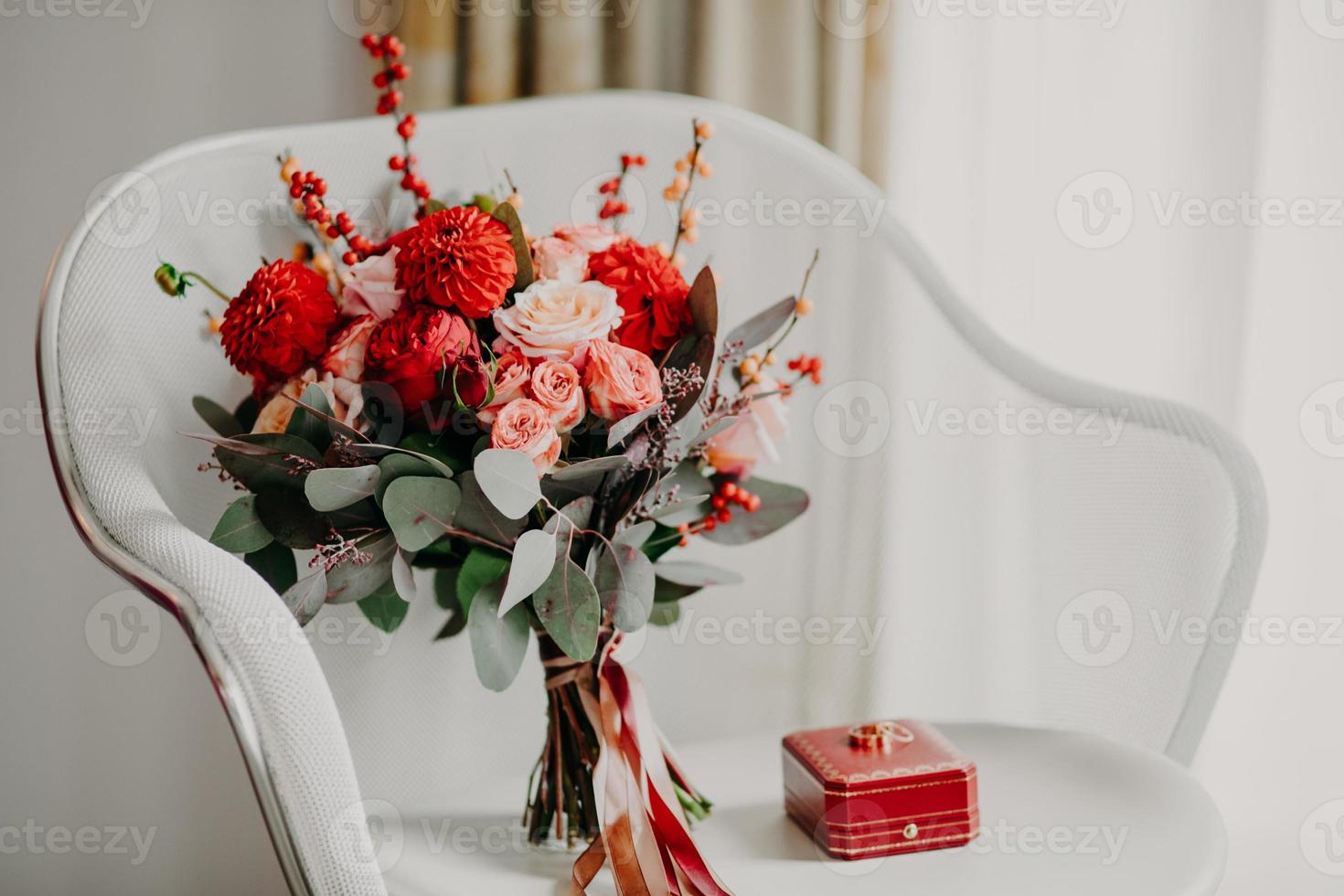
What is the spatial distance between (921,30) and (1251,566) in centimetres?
74

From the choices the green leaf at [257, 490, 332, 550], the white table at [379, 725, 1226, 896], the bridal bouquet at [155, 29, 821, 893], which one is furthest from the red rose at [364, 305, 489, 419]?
the white table at [379, 725, 1226, 896]

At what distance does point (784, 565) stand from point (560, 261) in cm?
51

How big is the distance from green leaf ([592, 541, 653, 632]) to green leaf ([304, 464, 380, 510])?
171 millimetres

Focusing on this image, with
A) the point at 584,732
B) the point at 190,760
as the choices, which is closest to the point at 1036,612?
the point at 584,732

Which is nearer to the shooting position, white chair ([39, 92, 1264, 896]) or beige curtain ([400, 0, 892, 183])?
white chair ([39, 92, 1264, 896])

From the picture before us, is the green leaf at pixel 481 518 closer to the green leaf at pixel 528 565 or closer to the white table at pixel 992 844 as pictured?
the green leaf at pixel 528 565

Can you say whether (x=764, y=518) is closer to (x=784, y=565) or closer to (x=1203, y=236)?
(x=784, y=565)

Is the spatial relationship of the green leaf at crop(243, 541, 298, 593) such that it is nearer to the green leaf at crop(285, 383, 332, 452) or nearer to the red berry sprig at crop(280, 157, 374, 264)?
the green leaf at crop(285, 383, 332, 452)

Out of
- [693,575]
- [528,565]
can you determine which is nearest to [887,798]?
[693,575]

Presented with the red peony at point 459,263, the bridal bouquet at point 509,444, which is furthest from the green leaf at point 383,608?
the red peony at point 459,263

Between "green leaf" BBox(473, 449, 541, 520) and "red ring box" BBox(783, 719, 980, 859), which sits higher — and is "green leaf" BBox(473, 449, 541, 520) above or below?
above

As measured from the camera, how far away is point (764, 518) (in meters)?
0.94

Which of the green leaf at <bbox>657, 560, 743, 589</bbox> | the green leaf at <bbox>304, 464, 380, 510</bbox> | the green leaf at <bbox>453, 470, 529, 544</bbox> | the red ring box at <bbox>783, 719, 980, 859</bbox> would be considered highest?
the green leaf at <bbox>304, 464, 380, 510</bbox>

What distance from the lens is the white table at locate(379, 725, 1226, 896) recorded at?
0.80 metres
